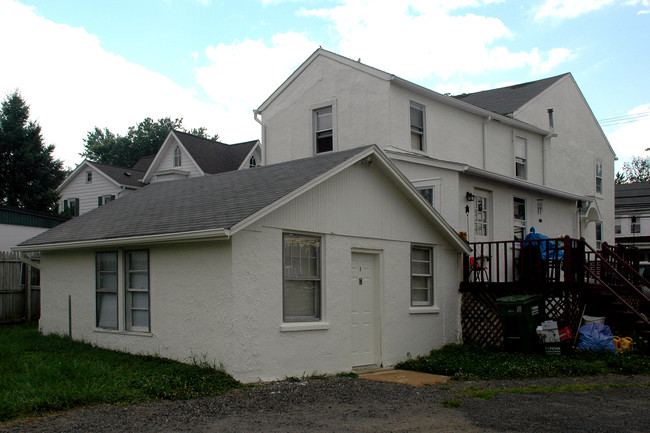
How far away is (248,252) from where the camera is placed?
34.0ft

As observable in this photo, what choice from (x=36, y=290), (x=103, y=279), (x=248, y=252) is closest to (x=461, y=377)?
(x=248, y=252)

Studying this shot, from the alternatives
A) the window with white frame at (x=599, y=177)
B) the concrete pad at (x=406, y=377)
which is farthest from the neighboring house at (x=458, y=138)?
the concrete pad at (x=406, y=377)

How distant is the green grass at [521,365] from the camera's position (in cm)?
1159

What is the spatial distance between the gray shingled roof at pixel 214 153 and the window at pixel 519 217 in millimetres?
18013

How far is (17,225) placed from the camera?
69.3 ft

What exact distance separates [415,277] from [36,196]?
86.9 feet

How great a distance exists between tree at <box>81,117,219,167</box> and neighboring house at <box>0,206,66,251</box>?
138ft

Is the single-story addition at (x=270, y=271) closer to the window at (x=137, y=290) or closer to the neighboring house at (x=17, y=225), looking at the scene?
the window at (x=137, y=290)

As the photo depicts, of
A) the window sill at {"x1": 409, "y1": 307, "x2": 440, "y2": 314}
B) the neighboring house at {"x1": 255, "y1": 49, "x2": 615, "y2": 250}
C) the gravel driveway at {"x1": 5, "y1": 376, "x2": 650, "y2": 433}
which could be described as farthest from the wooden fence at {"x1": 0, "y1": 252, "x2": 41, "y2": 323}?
the window sill at {"x1": 409, "y1": 307, "x2": 440, "y2": 314}

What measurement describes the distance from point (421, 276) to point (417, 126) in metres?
5.83

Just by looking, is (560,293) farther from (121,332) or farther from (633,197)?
(633,197)

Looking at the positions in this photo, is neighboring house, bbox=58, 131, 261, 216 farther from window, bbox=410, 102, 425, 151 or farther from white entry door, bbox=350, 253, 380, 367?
white entry door, bbox=350, 253, 380, 367

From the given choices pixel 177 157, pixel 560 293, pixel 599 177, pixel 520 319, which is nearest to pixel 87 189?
pixel 177 157

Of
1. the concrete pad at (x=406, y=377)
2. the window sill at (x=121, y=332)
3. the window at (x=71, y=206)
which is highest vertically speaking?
the window at (x=71, y=206)
